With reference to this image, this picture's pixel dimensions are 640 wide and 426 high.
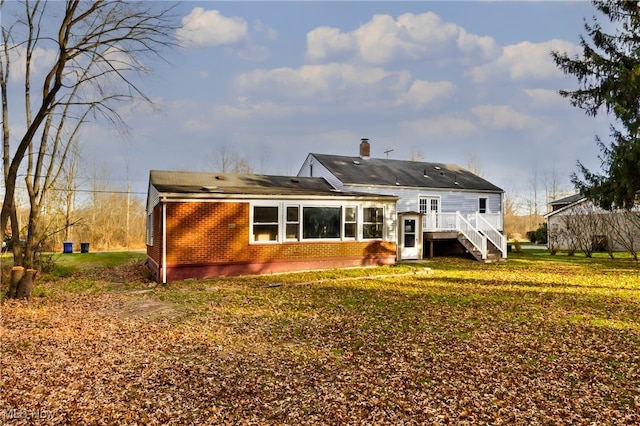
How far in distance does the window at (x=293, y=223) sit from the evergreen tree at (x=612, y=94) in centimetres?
1102

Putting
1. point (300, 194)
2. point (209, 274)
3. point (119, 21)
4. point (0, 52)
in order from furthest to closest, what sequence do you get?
→ point (300, 194), point (209, 274), point (0, 52), point (119, 21)

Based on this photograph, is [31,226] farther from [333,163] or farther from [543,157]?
[543,157]

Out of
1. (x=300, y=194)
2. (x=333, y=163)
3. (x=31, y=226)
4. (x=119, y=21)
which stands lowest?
(x=31, y=226)

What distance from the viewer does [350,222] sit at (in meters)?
15.5

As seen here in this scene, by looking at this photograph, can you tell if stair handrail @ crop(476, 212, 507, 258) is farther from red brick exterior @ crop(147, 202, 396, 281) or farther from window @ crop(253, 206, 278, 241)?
window @ crop(253, 206, 278, 241)

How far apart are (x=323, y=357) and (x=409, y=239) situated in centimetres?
1343

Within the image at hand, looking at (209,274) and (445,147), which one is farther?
(445,147)

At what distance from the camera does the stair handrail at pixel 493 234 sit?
1888cm

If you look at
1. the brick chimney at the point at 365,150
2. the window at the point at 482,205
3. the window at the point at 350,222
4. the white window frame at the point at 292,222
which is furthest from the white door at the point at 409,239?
the brick chimney at the point at 365,150

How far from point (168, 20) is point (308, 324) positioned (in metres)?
8.92

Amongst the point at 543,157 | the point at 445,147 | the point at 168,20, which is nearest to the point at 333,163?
the point at 168,20

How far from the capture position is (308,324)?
732 centimetres

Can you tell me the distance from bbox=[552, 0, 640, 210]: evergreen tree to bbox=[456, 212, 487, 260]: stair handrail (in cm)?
441

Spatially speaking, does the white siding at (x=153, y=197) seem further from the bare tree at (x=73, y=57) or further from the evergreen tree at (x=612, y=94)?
the evergreen tree at (x=612, y=94)
